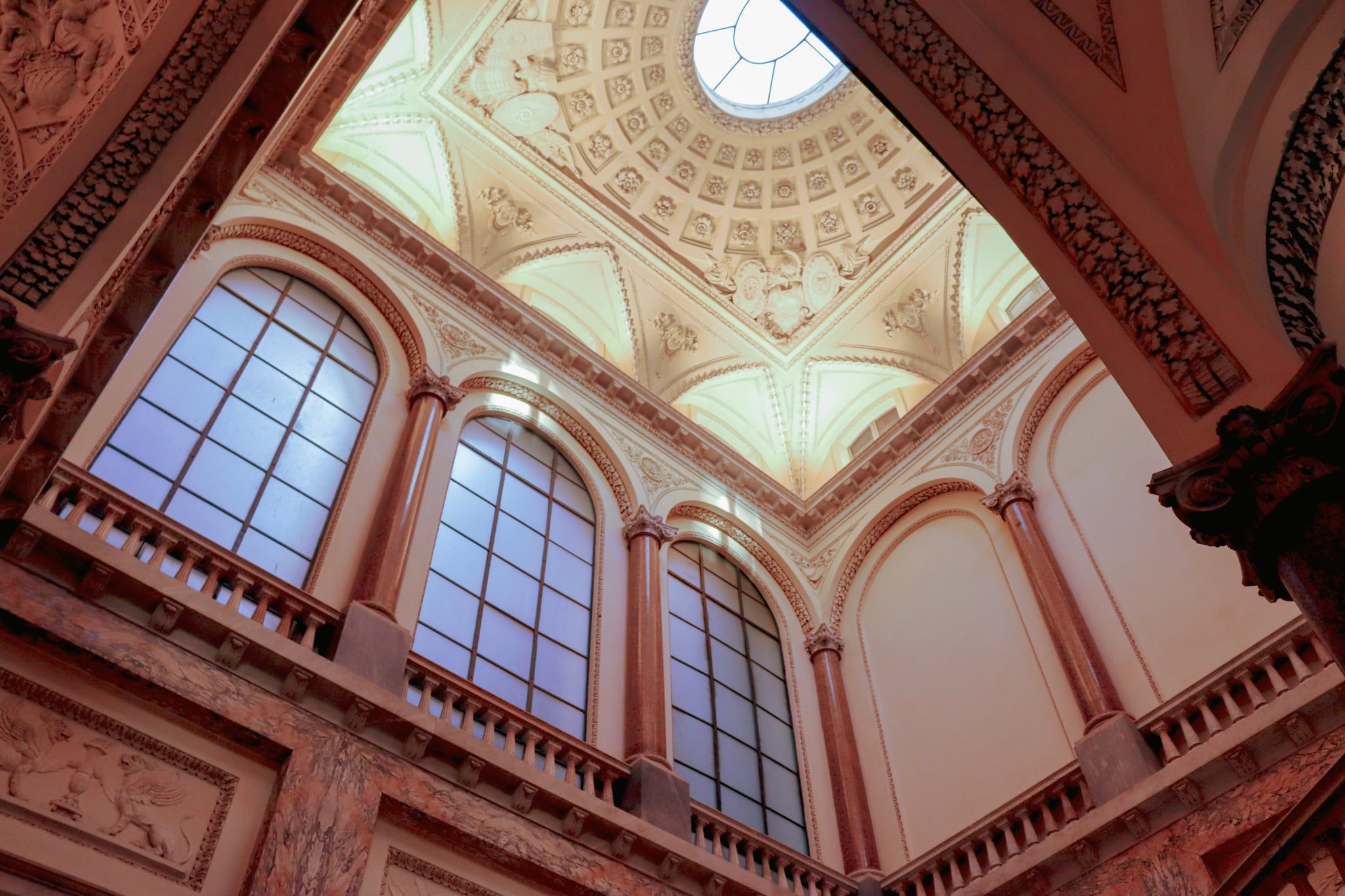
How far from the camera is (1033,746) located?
33.1 ft

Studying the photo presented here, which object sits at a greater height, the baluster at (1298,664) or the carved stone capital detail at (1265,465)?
the baluster at (1298,664)

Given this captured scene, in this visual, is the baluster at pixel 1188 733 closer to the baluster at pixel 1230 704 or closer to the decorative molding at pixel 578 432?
the baluster at pixel 1230 704

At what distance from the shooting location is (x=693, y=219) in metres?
15.8

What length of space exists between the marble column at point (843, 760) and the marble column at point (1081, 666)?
2456 millimetres

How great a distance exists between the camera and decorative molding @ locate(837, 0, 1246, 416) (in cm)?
464

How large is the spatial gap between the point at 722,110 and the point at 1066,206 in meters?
11.5

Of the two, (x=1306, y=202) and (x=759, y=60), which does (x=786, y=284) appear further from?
(x=1306, y=202)

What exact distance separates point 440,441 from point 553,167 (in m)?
5.46

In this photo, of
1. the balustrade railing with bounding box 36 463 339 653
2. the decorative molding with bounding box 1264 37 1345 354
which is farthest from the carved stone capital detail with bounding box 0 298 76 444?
the decorative molding with bounding box 1264 37 1345 354

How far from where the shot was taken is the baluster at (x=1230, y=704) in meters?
8.27

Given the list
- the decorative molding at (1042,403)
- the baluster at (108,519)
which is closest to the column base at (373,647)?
the baluster at (108,519)

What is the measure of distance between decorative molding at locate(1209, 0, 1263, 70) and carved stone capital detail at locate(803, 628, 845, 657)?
29.3 ft

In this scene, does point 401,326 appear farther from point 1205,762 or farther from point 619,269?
point 1205,762

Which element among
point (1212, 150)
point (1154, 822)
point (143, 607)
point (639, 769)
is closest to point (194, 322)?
point (143, 607)
